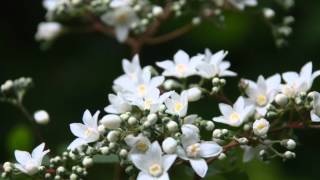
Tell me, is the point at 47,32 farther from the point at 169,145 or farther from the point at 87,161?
the point at 169,145

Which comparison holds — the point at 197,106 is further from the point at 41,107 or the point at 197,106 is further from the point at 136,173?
the point at 136,173

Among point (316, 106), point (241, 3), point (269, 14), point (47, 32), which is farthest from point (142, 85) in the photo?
point (47, 32)

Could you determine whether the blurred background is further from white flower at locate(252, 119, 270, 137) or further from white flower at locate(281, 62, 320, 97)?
white flower at locate(252, 119, 270, 137)

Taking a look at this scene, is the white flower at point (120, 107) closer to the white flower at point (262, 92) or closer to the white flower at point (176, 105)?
the white flower at point (176, 105)

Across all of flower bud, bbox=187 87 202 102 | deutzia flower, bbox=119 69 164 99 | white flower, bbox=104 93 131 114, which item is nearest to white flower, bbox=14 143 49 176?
white flower, bbox=104 93 131 114

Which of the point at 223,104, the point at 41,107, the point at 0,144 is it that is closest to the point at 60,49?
the point at 41,107

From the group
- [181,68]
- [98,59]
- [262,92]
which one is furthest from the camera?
[98,59]
